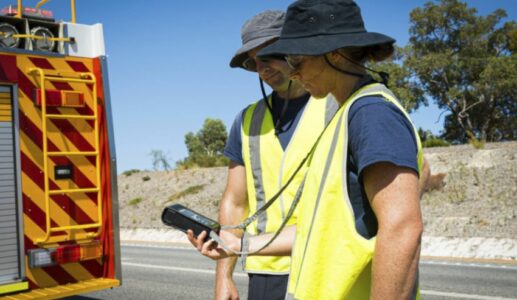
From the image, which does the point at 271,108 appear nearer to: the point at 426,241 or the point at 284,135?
the point at 284,135

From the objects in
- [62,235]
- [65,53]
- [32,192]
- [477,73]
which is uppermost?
[477,73]

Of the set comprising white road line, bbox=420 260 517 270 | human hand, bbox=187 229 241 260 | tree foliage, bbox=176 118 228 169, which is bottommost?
white road line, bbox=420 260 517 270

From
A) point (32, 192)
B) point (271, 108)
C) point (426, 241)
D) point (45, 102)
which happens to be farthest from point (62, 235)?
point (426, 241)

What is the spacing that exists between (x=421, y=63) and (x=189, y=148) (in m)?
35.9

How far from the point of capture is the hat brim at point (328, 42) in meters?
2.10

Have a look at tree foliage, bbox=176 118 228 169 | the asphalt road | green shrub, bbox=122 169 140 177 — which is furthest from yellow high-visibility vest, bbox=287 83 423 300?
tree foliage, bbox=176 118 228 169

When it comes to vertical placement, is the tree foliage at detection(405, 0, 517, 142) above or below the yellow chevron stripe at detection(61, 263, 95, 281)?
above

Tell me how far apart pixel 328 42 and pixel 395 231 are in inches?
25.7

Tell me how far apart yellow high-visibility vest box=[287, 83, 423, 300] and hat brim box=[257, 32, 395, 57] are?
15cm

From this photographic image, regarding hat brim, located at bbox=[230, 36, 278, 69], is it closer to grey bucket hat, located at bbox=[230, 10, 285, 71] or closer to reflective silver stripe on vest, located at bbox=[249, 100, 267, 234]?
grey bucket hat, located at bbox=[230, 10, 285, 71]

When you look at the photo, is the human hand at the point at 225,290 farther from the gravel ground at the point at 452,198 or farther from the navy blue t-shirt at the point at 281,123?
the gravel ground at the point at 452,198

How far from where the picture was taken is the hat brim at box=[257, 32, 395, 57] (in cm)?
210

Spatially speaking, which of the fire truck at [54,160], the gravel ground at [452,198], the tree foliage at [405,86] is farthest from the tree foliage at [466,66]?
the fire truck at [54,160]

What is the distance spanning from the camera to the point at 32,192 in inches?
224
